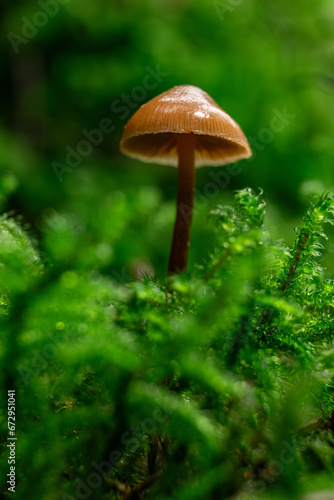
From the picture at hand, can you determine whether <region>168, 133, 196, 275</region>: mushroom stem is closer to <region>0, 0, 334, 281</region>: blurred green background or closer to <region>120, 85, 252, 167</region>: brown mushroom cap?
<region>120, 85, 252, 167</region>: brown mushroom cap

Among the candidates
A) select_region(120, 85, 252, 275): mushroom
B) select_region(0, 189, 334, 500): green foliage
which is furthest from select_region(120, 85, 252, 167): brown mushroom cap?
select_region(0, 189, 334, 500): green foliage

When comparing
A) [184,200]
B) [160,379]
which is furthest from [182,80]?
[160,379]

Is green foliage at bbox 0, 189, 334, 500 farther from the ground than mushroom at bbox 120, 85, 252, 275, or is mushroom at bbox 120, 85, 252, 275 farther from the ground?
mushroom at bbox 120, 85, 252, 275

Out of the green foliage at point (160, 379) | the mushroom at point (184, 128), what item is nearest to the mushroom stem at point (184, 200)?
the mushroom at point (184, 128)

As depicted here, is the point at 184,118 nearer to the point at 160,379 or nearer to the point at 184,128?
the point at 184,128

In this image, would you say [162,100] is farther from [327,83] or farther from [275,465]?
[327,83]
